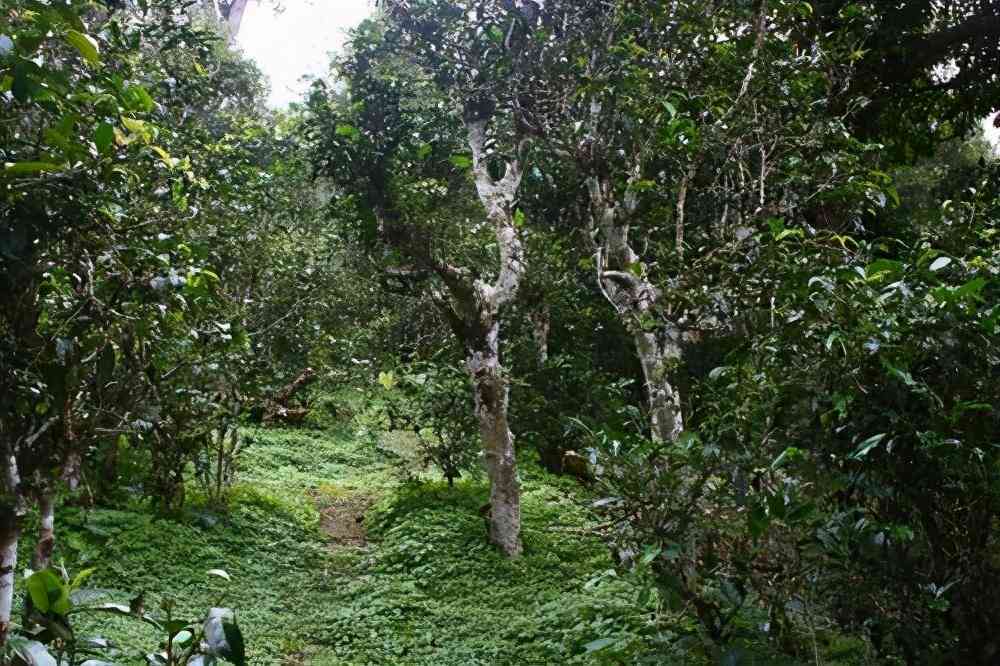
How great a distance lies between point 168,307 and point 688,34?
14.8 ft

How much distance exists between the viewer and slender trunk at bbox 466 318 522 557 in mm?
7699

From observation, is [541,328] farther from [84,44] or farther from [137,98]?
[84,44]

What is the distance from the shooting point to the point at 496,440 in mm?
7695

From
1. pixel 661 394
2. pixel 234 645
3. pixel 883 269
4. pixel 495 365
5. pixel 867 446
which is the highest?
pixel 495 365

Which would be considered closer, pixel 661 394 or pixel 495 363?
pixel 661 394

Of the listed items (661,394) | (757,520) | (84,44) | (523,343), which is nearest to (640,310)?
(661,394)

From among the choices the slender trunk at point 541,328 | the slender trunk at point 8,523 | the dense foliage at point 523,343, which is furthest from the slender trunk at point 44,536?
the slender trunk at point 541,328

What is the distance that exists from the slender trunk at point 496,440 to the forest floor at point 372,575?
260 mm

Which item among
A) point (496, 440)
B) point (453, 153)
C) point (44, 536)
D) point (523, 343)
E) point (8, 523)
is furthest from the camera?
point (523, 343)

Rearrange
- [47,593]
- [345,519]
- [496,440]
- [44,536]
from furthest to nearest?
[345,519]
[496,440]
[44,536]
[47,593]

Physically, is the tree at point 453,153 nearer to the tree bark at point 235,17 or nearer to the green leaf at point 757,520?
the green leaf at point 757,520

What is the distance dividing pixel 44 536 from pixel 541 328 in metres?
8.56

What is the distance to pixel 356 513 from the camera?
9.75m

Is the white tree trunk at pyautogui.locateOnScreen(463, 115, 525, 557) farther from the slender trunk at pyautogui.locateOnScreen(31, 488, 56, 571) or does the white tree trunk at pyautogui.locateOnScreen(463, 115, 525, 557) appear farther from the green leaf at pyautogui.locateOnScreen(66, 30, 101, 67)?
the green leaf at pyautogui.locateOnScreen(66, 30, 101, 67)
